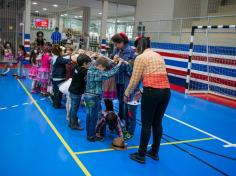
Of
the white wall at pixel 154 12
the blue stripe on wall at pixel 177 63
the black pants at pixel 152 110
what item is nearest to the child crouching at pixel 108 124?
the black pants at pixel 152 110

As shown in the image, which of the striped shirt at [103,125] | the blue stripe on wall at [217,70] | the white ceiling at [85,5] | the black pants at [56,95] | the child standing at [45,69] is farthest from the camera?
the white ceiling at [85,5]

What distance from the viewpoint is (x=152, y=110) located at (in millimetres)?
3562

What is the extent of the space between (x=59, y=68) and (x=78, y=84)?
62.3 inches

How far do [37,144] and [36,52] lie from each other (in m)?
6.00

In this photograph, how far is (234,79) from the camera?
844cm

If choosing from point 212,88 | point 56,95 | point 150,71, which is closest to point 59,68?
point 56,95

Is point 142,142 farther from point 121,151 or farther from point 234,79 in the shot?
point 234,79

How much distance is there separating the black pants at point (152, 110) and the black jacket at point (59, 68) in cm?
300

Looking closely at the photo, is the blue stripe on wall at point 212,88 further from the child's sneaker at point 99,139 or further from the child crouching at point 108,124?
the child's sneaker at point 99,139

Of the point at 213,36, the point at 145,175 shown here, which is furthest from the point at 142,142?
the point at 213,36

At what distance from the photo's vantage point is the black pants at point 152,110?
3.52 m

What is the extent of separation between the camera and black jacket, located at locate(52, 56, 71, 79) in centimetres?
608

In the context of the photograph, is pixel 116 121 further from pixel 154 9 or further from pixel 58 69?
pixel 154 9

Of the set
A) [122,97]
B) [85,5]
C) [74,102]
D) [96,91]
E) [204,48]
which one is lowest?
[74,102]
